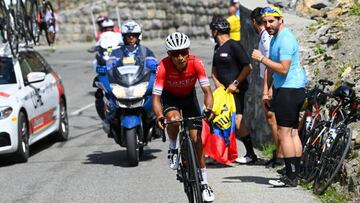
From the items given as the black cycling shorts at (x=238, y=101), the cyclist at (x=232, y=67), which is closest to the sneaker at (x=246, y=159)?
the cyclist at (x=232, y=67)

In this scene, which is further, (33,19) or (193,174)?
(33,19)

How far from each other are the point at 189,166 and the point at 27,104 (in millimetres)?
5530

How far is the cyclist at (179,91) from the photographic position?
9469 millimetres

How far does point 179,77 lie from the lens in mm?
9812

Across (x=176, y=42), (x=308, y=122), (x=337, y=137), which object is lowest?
(x=308, y=122)

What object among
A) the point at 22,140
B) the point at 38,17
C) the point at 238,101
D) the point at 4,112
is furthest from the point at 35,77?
the point at 238,101

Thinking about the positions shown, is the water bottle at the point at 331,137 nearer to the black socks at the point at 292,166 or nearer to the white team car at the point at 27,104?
the black socks at the point at 292,166

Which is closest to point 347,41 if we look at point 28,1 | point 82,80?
point 28,1

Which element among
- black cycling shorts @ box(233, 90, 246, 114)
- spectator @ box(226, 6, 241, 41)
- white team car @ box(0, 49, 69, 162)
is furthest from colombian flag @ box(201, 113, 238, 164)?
spectator @ box(226, 6, 241, 41)

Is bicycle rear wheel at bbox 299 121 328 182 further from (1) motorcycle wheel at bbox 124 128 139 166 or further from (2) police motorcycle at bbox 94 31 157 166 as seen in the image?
(2) police motorcycle at bbox 94 31 157 166

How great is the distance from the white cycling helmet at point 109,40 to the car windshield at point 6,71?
2169 millimetres

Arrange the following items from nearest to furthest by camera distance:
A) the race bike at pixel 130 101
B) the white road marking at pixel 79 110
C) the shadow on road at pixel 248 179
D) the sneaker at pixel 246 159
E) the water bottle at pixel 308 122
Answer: the shadow on road at pixel 248 179
the water bottle at pixel 308 122
the sneaker at pixel 246 159
the race bike at pixel 130 101
the white road marking at pixel 79 110

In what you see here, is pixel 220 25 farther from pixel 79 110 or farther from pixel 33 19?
pixel 79 110

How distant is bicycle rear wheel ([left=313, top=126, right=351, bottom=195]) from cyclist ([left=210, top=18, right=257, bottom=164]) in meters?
3.00
